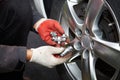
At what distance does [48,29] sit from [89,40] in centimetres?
27

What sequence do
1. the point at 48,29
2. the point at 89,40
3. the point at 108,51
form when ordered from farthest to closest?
the point at 48,29
the point at 89,40
the point at 108,51

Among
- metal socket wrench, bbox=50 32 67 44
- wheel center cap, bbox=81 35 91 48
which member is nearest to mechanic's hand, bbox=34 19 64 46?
metal socket wrench, bbox=50 32 67 44

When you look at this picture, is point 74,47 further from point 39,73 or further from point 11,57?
point 39,73

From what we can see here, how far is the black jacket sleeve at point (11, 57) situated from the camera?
145 cm

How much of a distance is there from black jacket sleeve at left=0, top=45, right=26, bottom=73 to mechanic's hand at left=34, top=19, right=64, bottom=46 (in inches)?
9.4

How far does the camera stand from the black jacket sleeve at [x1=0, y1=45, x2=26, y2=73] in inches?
56.9

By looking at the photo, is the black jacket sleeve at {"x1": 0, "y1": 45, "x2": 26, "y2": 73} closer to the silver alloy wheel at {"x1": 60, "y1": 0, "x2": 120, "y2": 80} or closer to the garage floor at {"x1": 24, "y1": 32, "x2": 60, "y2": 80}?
the silver alloy wheel at {"x1": 60, "y1": 0, "x2": 120, "y2": 80}

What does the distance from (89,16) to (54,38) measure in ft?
0.75

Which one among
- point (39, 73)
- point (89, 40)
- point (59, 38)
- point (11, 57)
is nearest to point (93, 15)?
point (89, 40)

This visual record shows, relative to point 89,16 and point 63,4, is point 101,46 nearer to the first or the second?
point 89,16

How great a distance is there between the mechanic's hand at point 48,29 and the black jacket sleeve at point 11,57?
0.78 feet

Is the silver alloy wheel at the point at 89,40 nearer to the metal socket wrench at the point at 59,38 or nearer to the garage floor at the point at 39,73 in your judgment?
the metal socket wrench at the point at 59,38

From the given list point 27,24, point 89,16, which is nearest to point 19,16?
point 27,24

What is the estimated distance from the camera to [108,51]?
1398 mm
